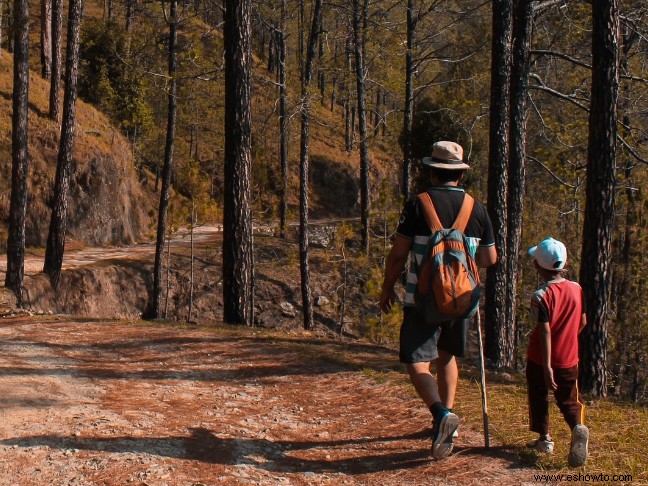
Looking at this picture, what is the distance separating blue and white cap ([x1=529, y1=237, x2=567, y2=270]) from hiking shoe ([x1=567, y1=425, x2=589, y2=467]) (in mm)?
1061

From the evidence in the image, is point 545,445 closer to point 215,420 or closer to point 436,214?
point 436,214

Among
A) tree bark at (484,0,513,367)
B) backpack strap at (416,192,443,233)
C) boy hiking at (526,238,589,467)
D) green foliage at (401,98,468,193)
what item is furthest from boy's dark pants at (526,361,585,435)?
green foliage at (401,98,468,193)

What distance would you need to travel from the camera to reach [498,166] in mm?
13219

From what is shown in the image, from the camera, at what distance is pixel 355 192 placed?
54.7 metres

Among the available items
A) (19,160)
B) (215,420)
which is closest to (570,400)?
(215,420)

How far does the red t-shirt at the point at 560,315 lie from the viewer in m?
5.26

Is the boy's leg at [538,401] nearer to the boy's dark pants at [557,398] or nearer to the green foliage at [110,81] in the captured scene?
the boy's dark pants at [557,398]

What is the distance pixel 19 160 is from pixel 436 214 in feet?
49.5

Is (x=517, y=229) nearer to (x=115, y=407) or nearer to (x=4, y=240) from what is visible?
(x=115, y=407)

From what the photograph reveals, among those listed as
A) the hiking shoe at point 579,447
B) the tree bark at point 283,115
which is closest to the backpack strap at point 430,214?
the hiking shoe at point 579,447

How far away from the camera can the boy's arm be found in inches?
205

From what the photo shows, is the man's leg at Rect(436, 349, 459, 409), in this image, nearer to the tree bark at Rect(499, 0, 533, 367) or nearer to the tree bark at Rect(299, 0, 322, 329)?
the tree bark at Rect(499, 0, 533, 367)

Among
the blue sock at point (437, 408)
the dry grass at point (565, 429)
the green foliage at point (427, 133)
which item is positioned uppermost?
the green foliage at point (427, 133)

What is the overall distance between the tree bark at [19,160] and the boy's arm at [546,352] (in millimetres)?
14430
